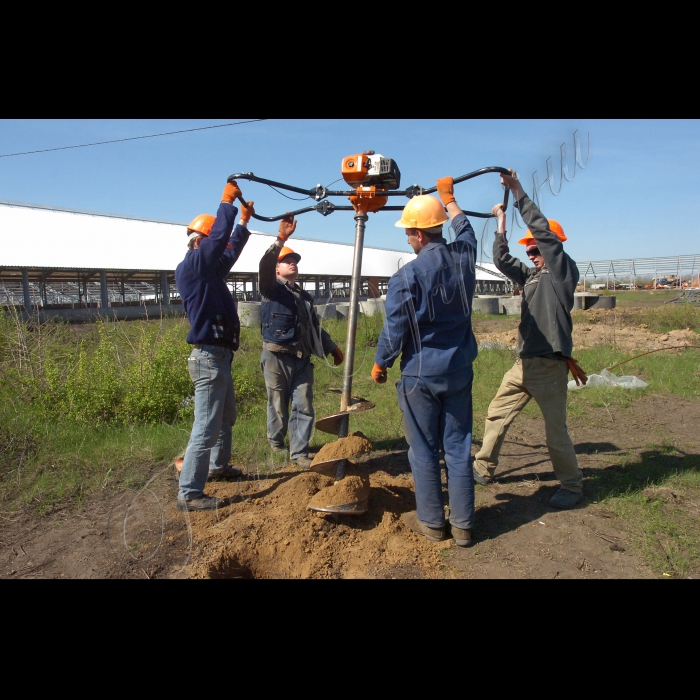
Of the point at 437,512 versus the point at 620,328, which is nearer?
the point at 437,512

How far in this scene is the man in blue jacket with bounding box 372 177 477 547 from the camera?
10.9 ft

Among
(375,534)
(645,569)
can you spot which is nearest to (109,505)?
(375,534)

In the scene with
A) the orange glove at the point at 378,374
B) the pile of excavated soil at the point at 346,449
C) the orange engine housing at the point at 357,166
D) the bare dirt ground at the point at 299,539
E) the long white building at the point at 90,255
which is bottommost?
Answer: the bare dirt ground at the point at 299,539

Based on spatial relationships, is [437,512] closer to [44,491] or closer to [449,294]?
[449,294]

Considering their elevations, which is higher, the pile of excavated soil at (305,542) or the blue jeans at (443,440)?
the blue jeans at (443,440)

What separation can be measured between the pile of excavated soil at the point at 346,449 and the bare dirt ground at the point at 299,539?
0.41 m

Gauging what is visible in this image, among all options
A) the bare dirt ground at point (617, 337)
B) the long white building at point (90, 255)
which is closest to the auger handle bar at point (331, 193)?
the bare dirt ground at point (617, 337)

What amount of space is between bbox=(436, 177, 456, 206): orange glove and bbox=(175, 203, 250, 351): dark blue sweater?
1.50m

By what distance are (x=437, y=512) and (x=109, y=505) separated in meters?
2.70

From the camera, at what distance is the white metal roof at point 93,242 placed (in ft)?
78.3

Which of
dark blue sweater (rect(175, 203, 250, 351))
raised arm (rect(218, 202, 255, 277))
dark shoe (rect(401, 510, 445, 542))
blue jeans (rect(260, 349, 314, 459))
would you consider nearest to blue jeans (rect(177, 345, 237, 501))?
dark blue sweater (rect(175, 203, 250, 351))

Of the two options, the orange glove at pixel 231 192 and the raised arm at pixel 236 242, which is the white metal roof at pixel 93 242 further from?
the orange glove at pixel 231 192

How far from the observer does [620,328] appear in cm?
1522

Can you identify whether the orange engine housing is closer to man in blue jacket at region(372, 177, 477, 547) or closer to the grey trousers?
man in blue jacket at region(372, 177, 477, 547)
